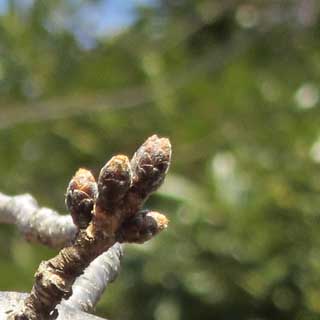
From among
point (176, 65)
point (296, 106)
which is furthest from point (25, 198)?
point (176, 65)

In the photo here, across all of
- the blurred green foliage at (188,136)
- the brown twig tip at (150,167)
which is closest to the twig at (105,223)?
the brown twig tip at (150,167)

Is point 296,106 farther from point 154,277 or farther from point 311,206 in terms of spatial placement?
point 154,277

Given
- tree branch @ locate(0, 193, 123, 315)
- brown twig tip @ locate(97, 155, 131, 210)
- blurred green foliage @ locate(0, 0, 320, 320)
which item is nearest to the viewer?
brown twig tip @ locate(97, 155, 131, 210)

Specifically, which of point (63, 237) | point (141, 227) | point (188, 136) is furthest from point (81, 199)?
point (188, 136)

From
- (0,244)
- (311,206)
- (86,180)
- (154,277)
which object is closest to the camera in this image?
(86,180)

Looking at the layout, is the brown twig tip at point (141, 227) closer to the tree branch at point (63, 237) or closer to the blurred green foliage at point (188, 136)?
the tree branch at point (63, 237)

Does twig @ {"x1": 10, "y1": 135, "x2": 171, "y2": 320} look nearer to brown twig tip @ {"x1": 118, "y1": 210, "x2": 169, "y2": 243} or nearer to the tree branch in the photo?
brown twig tip @ {"x1": 118, "y1": 210, "x2": 169, "y2": 243}

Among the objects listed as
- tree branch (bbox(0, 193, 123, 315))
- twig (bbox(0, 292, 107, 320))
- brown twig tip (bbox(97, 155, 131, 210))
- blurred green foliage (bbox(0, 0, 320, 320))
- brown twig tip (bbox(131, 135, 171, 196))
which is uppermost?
blurred green foliage (bbox(0, 0, 320, 320))

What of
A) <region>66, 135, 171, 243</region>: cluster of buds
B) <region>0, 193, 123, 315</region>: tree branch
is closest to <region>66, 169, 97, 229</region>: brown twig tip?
<region>66, 135, 171, 243</region>: cluster of buds
